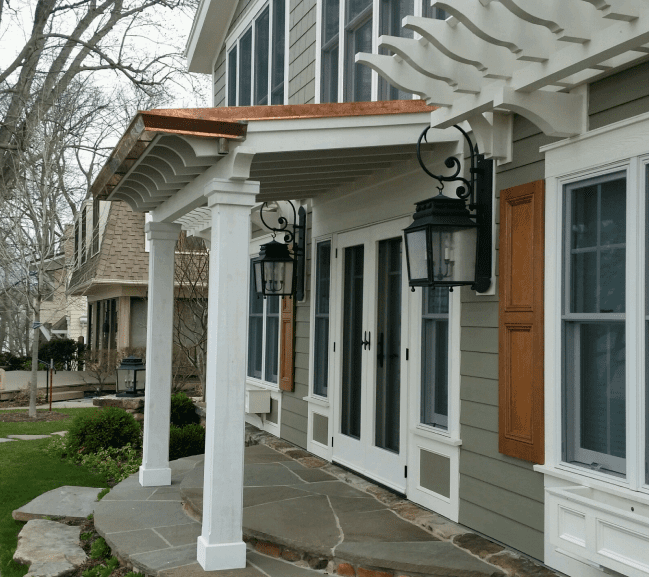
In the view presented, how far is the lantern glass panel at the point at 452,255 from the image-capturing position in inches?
165

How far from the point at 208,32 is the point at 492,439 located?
7.75 m

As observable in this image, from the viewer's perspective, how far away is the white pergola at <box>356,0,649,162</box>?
2980 millimetres

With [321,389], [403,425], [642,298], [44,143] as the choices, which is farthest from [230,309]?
[44,143]

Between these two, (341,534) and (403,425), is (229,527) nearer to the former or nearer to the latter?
(341,534)

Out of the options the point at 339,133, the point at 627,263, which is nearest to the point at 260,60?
the point at 339,133

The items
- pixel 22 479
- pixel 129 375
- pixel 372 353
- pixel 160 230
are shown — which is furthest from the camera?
pixel 129 375

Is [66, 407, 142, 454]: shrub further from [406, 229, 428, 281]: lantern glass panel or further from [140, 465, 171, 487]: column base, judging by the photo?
[406, 229, 428, 281]: lantern glass panel

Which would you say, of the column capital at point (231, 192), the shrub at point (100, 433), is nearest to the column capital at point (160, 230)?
the column capital at point (231, 192)

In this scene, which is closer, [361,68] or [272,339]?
[361,68]

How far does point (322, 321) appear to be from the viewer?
6.93 meters

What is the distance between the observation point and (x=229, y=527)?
4.18 m

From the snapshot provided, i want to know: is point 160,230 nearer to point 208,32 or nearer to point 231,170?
point 231,170

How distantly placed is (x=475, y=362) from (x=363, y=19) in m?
3.11

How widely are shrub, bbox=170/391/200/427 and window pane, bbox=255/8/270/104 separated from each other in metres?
4.03
